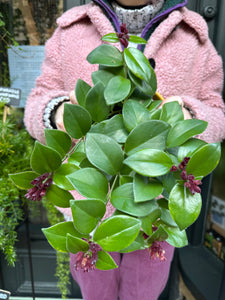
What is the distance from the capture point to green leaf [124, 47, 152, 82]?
25 cm

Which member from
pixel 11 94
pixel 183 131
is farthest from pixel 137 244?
pixel 11 94

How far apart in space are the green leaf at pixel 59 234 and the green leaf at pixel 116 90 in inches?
5.3

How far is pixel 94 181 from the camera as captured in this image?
232 millimetres

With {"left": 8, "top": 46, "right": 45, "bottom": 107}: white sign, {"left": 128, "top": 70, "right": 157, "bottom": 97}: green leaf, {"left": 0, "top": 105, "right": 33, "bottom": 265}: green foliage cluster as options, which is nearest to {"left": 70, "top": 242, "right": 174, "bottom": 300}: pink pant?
{"left": 0, "top": 105, "right": 33, "bottom": 265}: green foliage cluster

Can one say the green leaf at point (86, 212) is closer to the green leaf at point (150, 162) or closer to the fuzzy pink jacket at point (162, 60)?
the green leaf at point (150, 162)

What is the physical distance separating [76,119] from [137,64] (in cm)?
9

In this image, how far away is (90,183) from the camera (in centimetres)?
23

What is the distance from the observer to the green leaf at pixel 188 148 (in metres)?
0.24

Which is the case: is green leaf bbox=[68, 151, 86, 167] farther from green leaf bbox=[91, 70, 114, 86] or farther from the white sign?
the white sign

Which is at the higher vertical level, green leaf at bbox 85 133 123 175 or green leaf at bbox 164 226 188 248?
green leaf at bbox 85 133 123 175

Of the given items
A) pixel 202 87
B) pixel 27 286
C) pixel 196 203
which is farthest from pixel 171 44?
pixel 27 286

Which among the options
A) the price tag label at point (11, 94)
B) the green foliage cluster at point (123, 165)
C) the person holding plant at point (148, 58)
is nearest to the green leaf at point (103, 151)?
the green foliage cluster at point (123, 165)

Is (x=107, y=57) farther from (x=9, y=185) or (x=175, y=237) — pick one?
(x=9, y=185)

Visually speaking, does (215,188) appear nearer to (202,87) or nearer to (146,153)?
(202,87)
